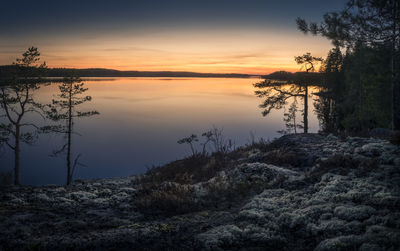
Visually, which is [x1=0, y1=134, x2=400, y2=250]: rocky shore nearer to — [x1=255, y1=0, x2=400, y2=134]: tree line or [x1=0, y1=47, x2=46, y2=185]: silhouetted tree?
[x1=255, y1=0, x2=400, y2=134]: tree line

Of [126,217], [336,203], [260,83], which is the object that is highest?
[260,83]

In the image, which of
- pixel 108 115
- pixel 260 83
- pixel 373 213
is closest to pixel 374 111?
pixel 260 83

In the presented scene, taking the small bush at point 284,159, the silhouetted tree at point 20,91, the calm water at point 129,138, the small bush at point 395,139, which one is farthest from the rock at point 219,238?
the calm water at point 129,138

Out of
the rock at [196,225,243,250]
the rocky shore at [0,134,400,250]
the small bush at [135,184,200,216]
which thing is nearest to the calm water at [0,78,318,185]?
the rocky shore at [0,134,400,250]

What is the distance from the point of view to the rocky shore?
6254 millimetres

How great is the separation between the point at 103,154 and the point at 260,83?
111ft

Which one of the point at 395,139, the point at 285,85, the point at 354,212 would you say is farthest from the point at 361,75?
the point at 354,212

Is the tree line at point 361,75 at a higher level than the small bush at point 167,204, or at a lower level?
higher

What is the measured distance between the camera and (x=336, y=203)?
7.99 m

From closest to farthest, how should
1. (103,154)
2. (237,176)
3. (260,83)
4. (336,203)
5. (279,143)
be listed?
(336,203), (237,176), (279,143), (260,83), (103,154)

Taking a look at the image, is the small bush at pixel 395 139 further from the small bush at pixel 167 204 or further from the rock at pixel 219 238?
the rock at pixel 219 238

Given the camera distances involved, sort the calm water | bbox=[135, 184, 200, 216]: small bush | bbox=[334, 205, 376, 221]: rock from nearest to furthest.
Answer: bbox=[334, 205, 376, 221]: rock < bbox=[135, 184, 200, 216]: small bush < the calm water

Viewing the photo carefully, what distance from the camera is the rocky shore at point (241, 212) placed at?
625 cm

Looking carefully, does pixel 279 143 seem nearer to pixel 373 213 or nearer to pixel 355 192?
pixel 355 192
